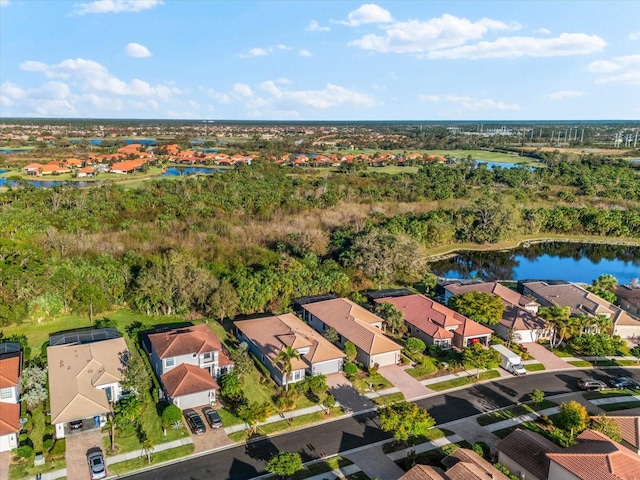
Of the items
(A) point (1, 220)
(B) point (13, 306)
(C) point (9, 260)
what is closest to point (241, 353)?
Answer: (B) point (13, 306)

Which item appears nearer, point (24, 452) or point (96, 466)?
point (96, 466)

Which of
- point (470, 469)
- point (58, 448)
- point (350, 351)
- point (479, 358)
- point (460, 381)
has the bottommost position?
point (460, 381)

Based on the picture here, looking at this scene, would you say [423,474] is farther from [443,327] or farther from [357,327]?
[443,327]

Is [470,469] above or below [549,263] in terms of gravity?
→ above

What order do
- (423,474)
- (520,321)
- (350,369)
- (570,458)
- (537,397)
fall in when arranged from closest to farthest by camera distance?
(423,474), (570,458), (537,397), (350,369), (520,321)

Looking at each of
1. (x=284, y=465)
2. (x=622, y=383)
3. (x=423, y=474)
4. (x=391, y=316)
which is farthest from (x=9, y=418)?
(x=622, y=383)

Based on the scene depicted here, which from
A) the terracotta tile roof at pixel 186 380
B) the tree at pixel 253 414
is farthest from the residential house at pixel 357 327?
the terracotta tile roof at pixel 186 380

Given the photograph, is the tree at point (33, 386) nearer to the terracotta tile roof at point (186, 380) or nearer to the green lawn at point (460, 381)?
the terracotta tile roof at point (186, 380)
